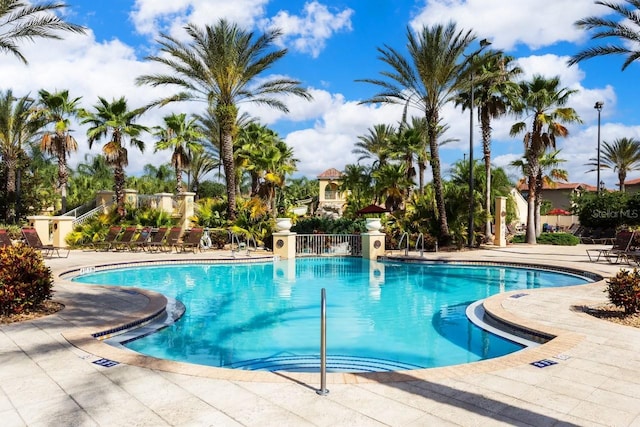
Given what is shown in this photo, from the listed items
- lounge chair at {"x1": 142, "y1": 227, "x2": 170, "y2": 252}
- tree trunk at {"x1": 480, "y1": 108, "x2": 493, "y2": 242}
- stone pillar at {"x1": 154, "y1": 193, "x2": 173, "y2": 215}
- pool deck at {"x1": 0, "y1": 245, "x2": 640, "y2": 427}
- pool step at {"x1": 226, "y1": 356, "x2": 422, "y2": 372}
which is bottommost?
pool step at {"x1": 226, "y1": 356, "x2": 422, "y2": 372}

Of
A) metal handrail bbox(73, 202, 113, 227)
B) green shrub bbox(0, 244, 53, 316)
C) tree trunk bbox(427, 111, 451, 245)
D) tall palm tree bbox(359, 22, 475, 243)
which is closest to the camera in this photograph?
green shrub bbox(0, 244, 53, 316)

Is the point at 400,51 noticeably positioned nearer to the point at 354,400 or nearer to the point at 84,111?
the point at 84,111

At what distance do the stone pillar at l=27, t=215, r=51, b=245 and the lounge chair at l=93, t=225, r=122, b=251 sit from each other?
90.8 inches

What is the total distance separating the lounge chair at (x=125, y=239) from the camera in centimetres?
2084

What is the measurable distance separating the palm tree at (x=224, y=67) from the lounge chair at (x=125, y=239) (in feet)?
16.4

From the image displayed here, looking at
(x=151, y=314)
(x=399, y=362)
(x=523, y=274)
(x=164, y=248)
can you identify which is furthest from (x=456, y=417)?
(x=164, y=248)

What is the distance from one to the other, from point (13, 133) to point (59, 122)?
388 cm

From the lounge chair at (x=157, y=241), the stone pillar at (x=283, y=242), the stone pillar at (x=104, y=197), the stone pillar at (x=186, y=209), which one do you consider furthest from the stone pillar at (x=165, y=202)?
the stone pillar at (x=283, y=242)

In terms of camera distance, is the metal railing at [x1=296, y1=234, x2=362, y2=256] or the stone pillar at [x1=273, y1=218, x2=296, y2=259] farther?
the metal railing at [x1=296, y1=234, x2=362, y2=256]

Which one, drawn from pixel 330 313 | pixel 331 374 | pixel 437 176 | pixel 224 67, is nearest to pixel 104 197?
pixel 224 67

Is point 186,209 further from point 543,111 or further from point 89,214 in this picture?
point 543,111

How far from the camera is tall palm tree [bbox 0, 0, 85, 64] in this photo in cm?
1291

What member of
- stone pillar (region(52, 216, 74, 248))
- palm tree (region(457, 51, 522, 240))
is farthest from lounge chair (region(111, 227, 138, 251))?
palm tree (region(457, 51, 522, 240))

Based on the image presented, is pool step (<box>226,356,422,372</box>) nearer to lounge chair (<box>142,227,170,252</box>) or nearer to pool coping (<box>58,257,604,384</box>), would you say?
pool coping (<box>58,257,604,384</box>)
